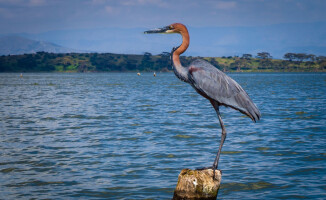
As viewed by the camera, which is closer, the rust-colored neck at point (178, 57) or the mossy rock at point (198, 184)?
the mossy rock at point (198, 184)

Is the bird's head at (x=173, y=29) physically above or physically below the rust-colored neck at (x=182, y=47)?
above

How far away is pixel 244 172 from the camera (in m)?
14.5

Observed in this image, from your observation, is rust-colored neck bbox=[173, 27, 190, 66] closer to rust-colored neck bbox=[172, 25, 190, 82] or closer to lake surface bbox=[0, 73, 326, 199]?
rust-colored neck bbox=[172, 25, 190, 82]

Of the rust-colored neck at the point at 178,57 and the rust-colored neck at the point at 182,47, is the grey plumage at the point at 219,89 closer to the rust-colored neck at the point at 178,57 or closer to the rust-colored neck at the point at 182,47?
the rust-colored neck at the point at 178,57

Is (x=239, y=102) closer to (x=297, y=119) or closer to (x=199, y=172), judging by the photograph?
(x=199, y=172)

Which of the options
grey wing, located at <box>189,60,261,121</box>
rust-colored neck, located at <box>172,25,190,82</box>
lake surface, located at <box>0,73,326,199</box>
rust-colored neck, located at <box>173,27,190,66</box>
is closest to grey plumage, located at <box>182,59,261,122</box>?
grey wing, located at <box>189,60,261,121</box>

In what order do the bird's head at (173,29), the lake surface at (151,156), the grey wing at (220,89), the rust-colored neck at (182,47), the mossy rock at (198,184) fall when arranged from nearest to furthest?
the mossy rock at (198,184), the grey wing at (220,89), the rust-colored neck at (182,47), the bird's head at (173,29), the lake surface at (151,156)

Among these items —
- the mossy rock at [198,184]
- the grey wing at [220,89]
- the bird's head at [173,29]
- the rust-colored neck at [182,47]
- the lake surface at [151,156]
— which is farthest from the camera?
the lake surface at [151,156]

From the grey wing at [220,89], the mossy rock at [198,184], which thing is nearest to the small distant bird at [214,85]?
the grey wing at [220,89]

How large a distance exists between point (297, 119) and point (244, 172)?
609 inches

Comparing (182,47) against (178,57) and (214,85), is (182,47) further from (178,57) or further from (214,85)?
(214,85)

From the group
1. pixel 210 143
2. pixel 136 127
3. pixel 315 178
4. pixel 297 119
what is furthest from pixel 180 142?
pixel 297 119

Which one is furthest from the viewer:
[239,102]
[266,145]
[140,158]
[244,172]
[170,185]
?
[266,145]

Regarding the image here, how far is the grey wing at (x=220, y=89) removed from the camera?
476 inches
